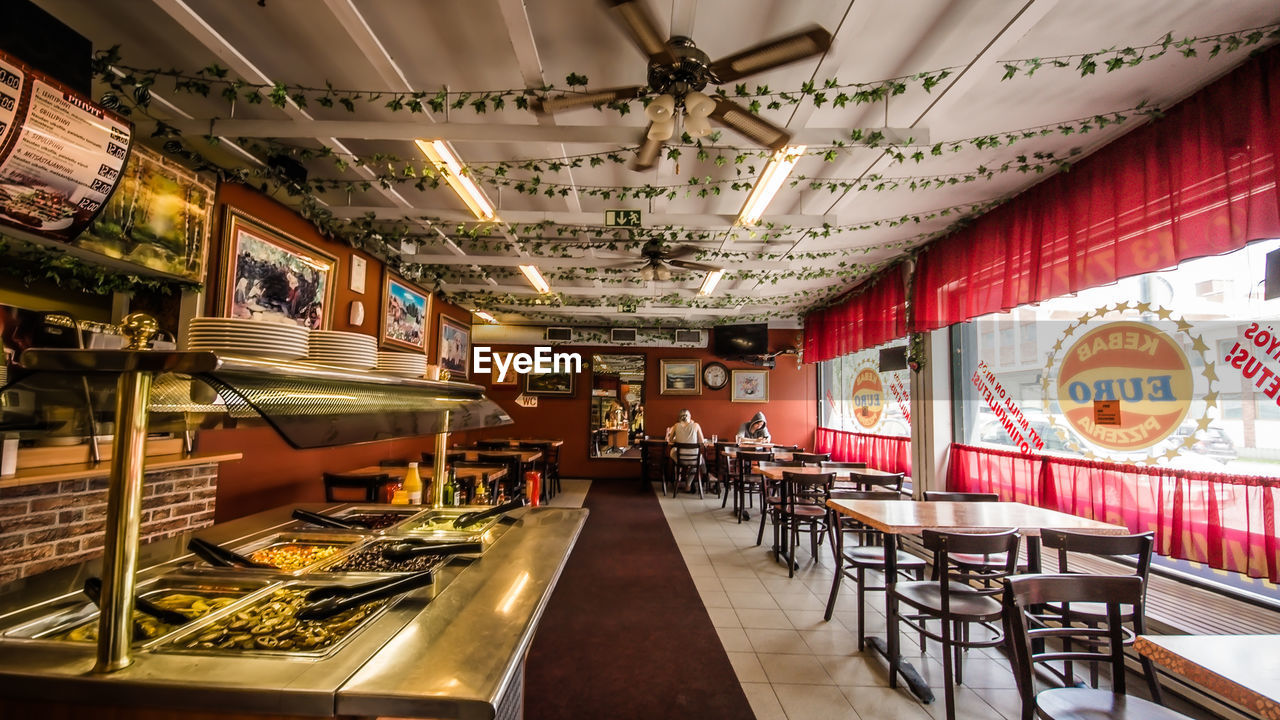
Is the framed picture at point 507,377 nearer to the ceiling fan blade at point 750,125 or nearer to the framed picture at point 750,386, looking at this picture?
the framed picture at point 750,386

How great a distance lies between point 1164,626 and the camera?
2941 mm

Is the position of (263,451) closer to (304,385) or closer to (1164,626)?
(304,385)

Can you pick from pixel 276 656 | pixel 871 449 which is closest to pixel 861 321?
pixel 871 449

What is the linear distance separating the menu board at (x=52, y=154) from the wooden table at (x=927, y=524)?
14.0 ft

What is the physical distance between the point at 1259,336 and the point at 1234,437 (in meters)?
0.58

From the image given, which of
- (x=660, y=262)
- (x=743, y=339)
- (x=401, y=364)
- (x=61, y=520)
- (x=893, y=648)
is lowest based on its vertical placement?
(x=893, y=648)

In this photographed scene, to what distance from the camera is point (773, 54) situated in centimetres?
220

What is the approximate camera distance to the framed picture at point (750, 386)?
10422 mm

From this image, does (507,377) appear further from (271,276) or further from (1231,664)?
(1231,664)

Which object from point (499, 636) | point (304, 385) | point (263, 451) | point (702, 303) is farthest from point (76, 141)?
point (702, 303)

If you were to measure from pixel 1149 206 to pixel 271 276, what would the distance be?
607cm

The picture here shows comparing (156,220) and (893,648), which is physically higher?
(156,220)

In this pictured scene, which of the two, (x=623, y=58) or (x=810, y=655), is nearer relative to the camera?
(x=623, y=58)

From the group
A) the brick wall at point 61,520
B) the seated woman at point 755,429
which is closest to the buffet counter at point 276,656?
the brick wall at point 61,520
